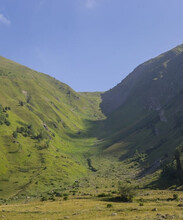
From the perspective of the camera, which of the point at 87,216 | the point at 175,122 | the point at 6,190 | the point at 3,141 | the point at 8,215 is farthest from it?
the point at 175,122

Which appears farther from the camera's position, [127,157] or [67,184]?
[127,157]

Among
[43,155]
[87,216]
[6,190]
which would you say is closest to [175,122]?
[43,155]

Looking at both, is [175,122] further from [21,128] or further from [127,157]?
[21,128]

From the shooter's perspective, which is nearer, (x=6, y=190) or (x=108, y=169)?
(x=6, y=190)

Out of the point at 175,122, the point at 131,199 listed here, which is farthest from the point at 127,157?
the point at 131,199

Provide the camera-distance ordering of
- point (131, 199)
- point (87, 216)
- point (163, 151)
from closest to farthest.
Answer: point (87, 216)
point (131, 199)
point (163, 151)

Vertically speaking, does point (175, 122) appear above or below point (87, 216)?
above

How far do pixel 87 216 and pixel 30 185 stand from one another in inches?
3284

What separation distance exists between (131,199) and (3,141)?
123 m

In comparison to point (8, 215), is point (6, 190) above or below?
below

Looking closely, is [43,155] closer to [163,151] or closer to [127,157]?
[127,157]

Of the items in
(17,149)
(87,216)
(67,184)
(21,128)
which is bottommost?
(67,184)

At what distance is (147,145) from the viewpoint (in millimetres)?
181000

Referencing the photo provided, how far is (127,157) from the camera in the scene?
175625 mm
